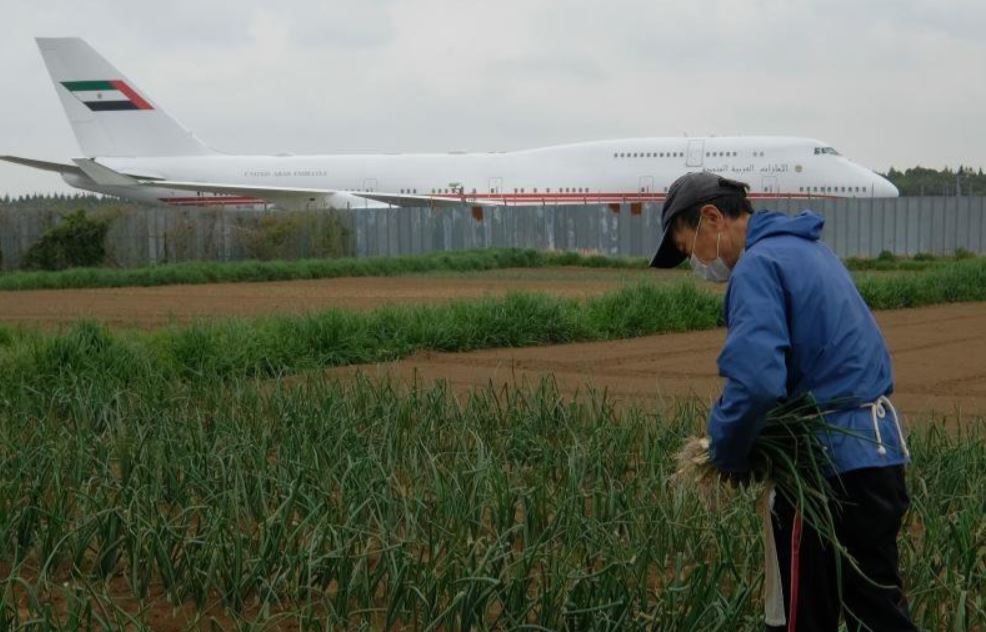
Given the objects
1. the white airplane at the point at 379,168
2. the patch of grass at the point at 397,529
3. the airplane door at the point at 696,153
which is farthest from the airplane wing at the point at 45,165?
the patch of grass at the point at 397,529

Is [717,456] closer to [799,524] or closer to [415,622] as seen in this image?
[799,524]

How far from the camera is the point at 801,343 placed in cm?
328

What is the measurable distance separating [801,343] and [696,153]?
111 feet

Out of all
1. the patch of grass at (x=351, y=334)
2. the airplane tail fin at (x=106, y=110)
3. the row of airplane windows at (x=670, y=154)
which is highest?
the airplane tail fin at (x=106, y=110)

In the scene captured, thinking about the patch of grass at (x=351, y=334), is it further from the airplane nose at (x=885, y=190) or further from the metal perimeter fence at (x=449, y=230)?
the airplane nose at (x=885, y=190)

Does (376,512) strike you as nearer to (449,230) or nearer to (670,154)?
(449,230)

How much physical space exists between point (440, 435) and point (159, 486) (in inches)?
64.0

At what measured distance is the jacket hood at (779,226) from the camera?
334cm

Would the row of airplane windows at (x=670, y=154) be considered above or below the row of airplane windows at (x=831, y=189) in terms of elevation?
above

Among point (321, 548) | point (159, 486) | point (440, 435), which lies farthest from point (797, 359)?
point (440, 435)

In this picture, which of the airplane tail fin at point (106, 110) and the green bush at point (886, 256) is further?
the airplane tail fin at point (106, 110)

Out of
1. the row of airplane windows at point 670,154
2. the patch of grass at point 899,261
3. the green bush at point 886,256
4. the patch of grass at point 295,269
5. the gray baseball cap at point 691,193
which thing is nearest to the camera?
the gray baseball cap at point 691,193

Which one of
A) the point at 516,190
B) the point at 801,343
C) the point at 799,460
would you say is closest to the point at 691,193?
the point at 801,343

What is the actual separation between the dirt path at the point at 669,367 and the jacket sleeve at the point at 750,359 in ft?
16.8
